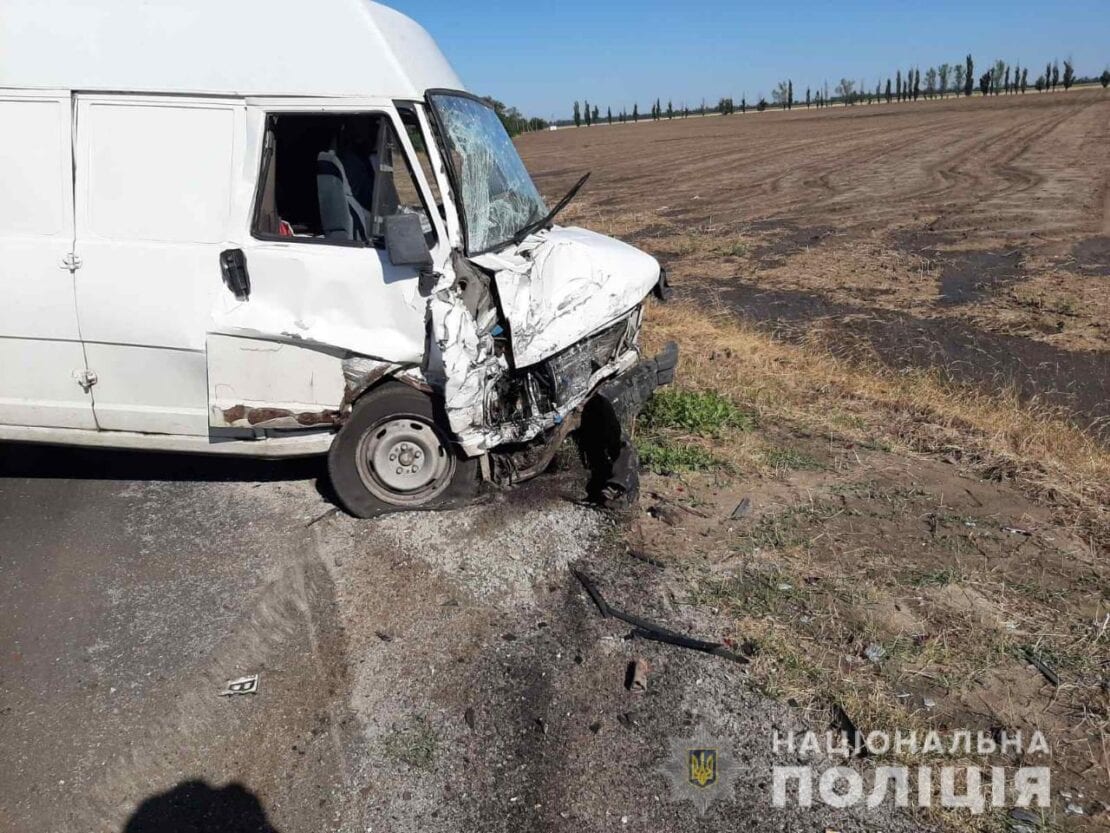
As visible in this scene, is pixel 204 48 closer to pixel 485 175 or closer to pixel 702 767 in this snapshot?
pixel 485 175

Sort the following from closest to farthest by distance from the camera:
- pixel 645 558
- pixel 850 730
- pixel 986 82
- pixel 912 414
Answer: pixel 850 730
pixel 645 558
pixel 912 414
pixel 986 82

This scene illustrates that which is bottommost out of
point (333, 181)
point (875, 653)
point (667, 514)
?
point (875, 653)

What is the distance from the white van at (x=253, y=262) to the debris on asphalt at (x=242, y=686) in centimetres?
141

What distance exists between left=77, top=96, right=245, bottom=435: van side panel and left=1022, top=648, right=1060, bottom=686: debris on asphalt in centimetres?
436

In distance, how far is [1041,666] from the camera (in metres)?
3.53

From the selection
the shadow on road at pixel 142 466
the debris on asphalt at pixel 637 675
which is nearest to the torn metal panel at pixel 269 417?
the shadow on road at pixel 142 466

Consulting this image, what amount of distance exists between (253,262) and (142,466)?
2.13 metres

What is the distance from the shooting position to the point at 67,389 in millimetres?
4738

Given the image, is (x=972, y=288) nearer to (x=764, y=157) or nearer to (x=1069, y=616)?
(x=1069, y=616)

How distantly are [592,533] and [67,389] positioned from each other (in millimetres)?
3137

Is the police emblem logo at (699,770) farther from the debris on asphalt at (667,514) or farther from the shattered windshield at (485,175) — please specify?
the shattered windshield at (485,175)

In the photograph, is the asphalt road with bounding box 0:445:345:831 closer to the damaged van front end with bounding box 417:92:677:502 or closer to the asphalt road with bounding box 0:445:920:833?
the asphalt road with bounding box 0:445:920:833

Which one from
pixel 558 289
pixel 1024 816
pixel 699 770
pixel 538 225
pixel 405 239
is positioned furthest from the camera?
pixel 538 225

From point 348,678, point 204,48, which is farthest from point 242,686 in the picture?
point 204,48
